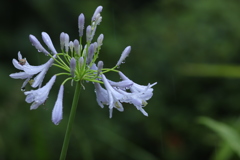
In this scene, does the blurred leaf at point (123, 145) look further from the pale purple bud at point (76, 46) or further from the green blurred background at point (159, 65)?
the pale purple bud at point (76, 46)

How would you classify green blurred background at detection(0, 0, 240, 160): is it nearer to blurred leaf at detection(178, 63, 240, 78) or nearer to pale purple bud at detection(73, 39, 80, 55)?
blurred leaf at detection(178, 63, 240, 78)

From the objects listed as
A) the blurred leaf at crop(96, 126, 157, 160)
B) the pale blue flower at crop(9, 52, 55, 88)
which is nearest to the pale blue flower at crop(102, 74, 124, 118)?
the pale blue flower at crop(9, 52, 55, 88)

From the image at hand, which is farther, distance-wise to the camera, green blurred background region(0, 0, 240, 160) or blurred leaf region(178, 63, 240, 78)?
green blurred background region(0, 0, 240, 160)

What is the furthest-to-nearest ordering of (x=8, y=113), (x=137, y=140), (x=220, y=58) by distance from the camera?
(x=220, y=58) → (x=137, y=140) → (x=8, y=113)

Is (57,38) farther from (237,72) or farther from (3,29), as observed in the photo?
(237,72)

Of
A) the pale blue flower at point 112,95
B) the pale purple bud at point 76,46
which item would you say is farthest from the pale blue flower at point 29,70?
the pale blue flower at point 112,95

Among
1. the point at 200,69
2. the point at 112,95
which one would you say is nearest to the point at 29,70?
the point at 112,95

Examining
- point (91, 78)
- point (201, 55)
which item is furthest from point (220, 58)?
point (91, 78)

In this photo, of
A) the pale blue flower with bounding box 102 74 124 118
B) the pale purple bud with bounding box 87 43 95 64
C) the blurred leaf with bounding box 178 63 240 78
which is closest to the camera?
the pale purple bud with bounding box 87 43 95 64
